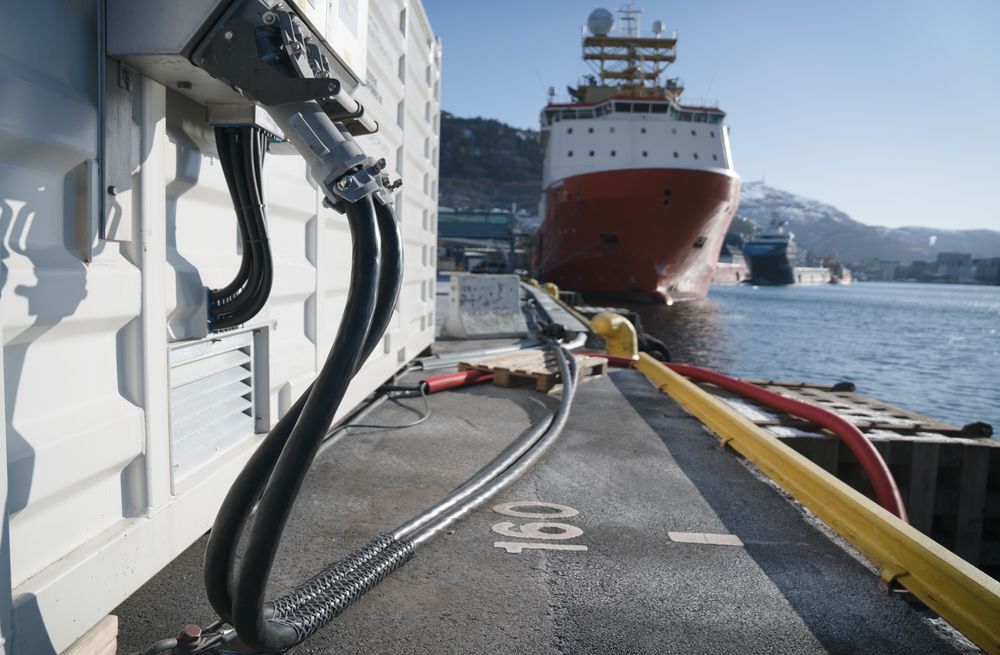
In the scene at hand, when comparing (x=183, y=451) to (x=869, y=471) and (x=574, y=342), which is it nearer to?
(x=869, y=471)

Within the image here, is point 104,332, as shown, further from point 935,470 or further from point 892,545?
point 935,470

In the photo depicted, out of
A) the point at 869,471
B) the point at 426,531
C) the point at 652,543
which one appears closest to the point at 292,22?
the point at 426,531

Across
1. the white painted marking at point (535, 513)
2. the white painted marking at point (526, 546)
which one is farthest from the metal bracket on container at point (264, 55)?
the white painted marking at point (535, 513)

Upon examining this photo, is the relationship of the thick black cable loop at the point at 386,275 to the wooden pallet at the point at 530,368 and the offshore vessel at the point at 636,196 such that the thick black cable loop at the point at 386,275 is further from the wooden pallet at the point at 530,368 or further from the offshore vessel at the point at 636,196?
the offshore vessel at the point at 636,196

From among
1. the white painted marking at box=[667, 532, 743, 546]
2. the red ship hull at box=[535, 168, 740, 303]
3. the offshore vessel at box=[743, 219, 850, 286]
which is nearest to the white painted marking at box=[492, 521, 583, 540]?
the white painted marking at box=[667, 532, 743, 546]

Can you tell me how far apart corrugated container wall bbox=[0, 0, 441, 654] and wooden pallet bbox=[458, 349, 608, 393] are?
3.17 meters

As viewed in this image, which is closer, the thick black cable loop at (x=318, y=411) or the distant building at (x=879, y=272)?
the thick black cable loop at (x=318, y=411)

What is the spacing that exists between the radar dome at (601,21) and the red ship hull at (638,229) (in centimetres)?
1206

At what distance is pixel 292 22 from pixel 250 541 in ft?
4.02

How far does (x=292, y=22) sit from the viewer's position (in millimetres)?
1562

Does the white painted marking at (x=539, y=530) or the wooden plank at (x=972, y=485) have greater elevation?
the white painted marking at (x=539, y=530)

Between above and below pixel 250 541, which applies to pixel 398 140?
above

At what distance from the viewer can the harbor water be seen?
15344 mm

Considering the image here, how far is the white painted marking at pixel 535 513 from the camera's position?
116 inches
